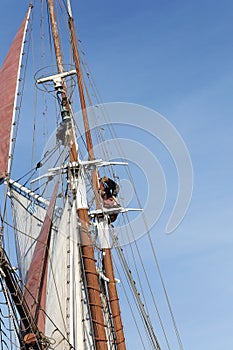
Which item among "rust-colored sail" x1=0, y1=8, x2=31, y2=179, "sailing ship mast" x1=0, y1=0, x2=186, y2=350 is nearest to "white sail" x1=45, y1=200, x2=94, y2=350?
"sailing ship mast" x1=0, y1=0, x2=186, y2=350

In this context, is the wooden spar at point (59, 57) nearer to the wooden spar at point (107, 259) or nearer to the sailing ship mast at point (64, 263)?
the sailing ship mast at point (64, 263)

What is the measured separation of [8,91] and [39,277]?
5.62 m

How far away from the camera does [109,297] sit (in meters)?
30.7

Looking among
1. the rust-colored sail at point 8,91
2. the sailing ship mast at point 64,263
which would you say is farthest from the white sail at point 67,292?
the rust-colored sail at point 8,91

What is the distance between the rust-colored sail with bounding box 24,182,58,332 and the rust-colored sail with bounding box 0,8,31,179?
263cm

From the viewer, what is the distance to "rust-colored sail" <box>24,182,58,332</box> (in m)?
24.0

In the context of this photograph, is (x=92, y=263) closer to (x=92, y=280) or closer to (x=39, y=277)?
(x=92, y=280)

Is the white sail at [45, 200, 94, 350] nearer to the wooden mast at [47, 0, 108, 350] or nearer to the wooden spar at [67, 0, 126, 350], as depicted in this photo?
the wooden mast at [47, 0, 108, 350]

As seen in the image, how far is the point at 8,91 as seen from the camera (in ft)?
86.1

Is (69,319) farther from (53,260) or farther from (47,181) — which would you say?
(47,181)

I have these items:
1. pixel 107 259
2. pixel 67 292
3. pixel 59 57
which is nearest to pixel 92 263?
pixel 67 292

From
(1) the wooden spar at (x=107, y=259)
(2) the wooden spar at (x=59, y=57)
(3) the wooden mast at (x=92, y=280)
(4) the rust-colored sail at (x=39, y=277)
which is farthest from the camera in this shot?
(1) the wooden spar at (x=107, y=259)

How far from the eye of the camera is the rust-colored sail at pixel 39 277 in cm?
2395

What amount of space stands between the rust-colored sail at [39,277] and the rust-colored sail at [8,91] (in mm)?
2628
